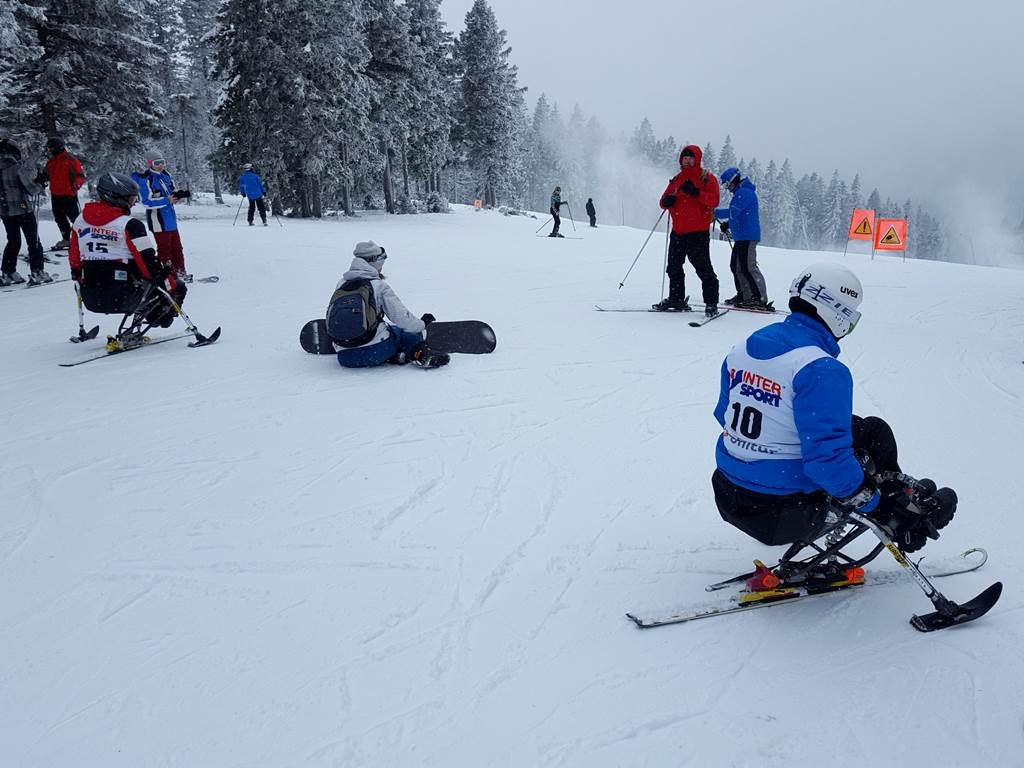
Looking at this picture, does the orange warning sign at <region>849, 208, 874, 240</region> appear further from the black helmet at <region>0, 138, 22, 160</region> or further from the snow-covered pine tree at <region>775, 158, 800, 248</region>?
the snow-covered pine tree at <region>775, 158, 800, 248</region>

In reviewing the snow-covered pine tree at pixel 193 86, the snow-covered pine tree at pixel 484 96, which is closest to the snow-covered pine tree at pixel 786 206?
the snow-covered pine tree at pixel 484 96

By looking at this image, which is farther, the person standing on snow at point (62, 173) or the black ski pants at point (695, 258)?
the person standing on snow at point (62, 173)

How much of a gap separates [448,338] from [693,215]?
409cm

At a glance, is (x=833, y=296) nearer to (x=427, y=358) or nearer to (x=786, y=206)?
(x=427, y=358)

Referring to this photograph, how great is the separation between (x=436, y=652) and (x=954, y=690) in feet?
7.14

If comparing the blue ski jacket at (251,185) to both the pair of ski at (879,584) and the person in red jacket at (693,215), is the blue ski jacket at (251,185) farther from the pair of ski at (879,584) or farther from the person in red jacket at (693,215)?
the pair of ski at (879,584)

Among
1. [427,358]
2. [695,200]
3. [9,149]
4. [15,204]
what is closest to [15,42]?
[9,149]

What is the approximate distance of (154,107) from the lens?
2148cm

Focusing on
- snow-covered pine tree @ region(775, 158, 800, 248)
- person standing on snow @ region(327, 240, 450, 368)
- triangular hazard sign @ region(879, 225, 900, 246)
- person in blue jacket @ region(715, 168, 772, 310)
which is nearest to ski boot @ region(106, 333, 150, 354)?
person standing on snow @ region(327, 240, 450, 368)

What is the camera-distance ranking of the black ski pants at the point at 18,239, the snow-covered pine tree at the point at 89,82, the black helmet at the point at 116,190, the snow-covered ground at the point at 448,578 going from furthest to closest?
the snow-covered pine tree at the point at 89,82
the black ski pants at the point at 18,239
the black helmet at the point at 116,190
the snow-covered ground at the point at 448,578

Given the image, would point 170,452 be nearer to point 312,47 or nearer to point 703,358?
point 703,358

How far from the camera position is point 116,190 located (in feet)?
22.6

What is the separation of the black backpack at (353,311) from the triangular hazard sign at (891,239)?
2034 cm

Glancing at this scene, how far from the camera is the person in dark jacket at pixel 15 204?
10203 millimetres
